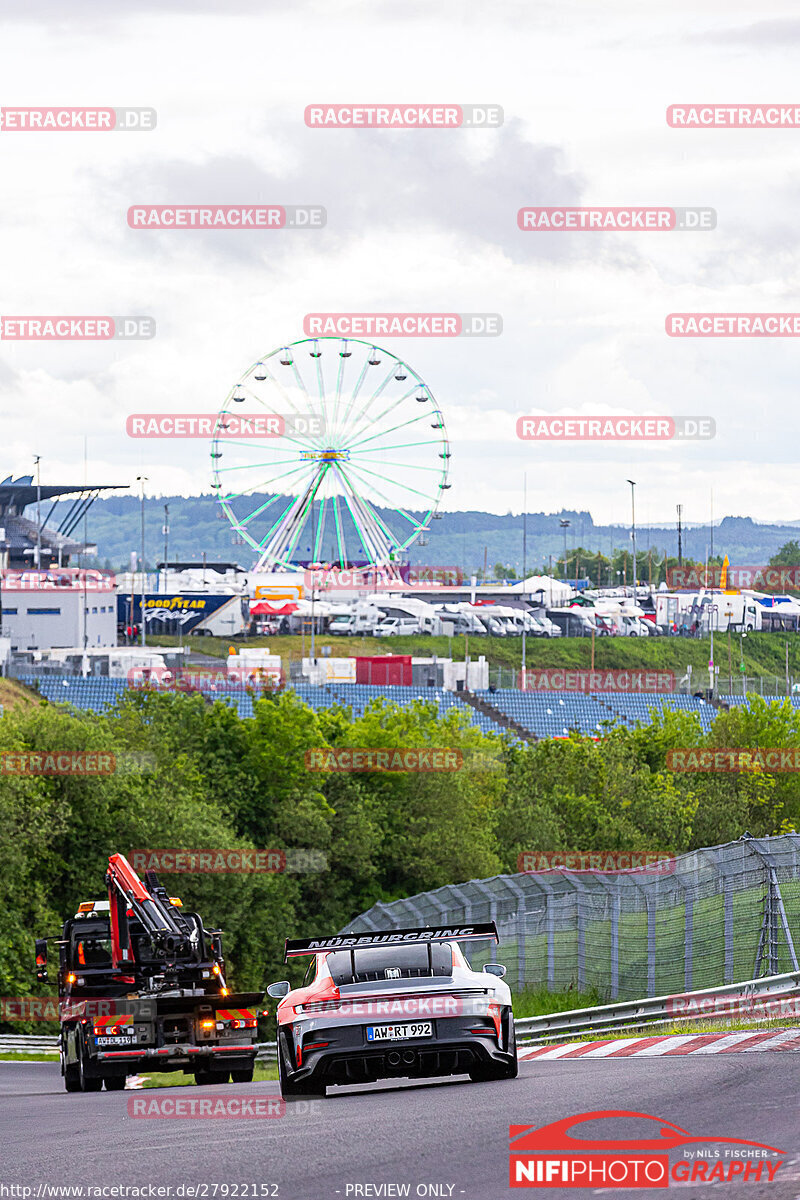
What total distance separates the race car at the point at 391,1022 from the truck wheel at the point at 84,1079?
5.76m

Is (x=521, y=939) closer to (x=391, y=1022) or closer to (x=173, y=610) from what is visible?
(x=391, y=1022)

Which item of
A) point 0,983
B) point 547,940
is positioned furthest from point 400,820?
point 547,940

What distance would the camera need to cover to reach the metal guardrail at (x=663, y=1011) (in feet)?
47.7

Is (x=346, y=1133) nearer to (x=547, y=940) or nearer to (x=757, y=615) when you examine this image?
(x=547, y=940)

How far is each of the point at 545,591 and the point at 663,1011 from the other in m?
157

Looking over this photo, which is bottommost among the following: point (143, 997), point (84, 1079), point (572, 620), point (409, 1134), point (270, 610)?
point (84, 1079)

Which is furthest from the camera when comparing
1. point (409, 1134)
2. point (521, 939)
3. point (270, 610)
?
point (270, 610)

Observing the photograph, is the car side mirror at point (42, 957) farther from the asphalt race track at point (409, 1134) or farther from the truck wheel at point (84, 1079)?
the asphalt race track at point (409, 1134)
